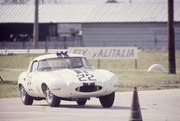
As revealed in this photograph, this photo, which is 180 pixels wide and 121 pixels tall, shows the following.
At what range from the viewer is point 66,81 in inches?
504

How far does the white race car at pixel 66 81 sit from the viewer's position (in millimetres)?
12711

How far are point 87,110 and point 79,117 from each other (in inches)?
65.0

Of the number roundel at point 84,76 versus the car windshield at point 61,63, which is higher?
the car windshield at point 61,63

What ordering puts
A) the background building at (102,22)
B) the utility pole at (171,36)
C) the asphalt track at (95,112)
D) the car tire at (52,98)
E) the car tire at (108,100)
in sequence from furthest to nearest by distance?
the background building at (102,22) → the utility pole at (171,36) → the car tire at (108,100) → the car tire at (52,98) → the asphalt track at (95,112)

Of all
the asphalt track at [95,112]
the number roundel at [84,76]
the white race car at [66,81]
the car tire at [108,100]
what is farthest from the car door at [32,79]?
the car tire at [108,100]

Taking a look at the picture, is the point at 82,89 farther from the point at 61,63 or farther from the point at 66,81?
the point at 61,63

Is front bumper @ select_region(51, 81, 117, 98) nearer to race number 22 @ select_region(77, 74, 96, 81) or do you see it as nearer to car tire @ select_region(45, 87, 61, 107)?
race number 22 @ select_region(77, 74, 96, 81)

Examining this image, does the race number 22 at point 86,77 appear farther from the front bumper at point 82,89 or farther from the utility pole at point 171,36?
the utility pole at point 171,36

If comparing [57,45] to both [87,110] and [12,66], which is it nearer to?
[12,66]

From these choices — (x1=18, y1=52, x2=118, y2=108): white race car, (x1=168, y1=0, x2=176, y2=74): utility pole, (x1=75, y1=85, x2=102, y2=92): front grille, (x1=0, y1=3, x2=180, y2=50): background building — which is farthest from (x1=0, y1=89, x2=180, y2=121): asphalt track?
(x1=0, y1=3, x2=180, y2=50): background building

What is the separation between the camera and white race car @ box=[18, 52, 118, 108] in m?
12.7

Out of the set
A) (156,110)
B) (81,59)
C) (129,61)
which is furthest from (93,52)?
(156,110)

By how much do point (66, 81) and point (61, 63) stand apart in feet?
5.41

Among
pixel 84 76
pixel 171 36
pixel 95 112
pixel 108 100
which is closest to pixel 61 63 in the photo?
pixel 84 76
